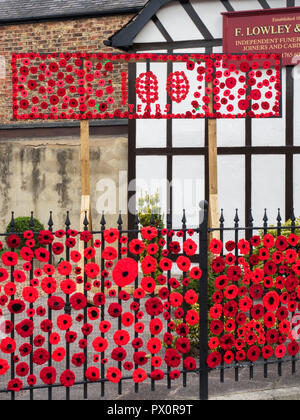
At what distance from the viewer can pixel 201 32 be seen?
12031 millimetres

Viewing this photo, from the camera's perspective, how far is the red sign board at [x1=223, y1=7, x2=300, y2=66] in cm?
1170

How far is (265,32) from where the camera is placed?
1180cm

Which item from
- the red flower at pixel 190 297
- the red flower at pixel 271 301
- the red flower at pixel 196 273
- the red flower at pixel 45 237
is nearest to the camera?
the red flower at pixel 45 237

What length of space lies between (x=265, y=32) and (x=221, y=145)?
2.37m

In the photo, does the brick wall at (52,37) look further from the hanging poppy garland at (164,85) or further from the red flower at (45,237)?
the red flower at (45,237)

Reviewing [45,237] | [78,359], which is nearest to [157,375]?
[78,359]

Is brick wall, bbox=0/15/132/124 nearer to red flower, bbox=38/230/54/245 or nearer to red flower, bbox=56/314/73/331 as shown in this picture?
red flower, bbox=38/230/54/245

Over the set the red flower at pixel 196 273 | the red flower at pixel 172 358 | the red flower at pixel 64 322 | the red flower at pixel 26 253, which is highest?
the red flower at pixel 26 253

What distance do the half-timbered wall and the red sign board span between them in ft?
0.59

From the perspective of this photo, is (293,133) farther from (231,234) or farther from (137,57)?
(137,57)

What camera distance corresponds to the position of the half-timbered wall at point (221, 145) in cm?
1190

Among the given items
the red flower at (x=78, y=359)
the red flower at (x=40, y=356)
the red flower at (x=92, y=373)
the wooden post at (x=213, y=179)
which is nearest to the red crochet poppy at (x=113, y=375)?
the red flower at (x=92, y=373)

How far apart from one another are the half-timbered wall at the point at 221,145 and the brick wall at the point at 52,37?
115 inches

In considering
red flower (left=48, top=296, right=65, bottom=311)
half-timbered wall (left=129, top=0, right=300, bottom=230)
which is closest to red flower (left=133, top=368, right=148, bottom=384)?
red flower (left=48, top=296, right=65, bottom=311)
